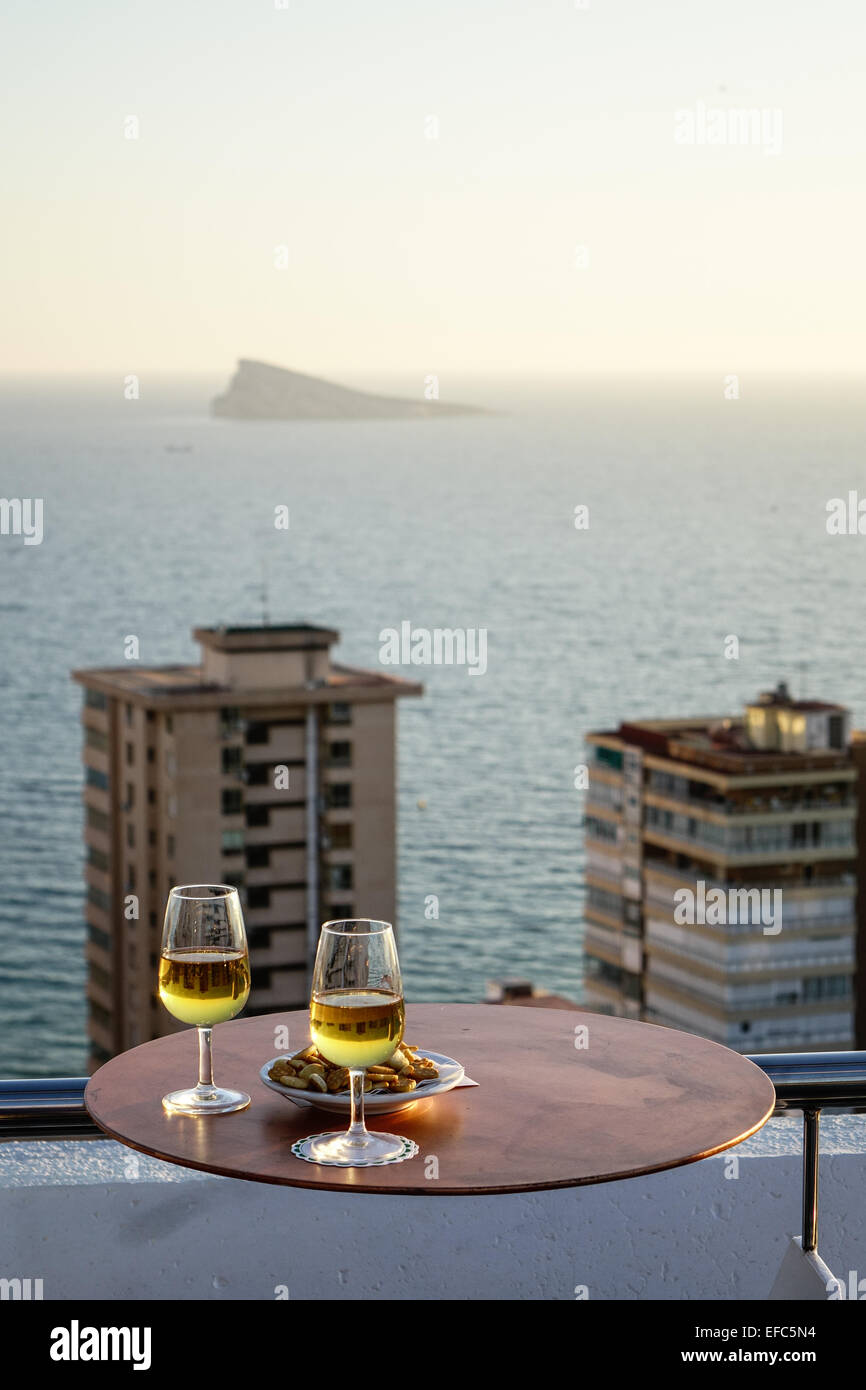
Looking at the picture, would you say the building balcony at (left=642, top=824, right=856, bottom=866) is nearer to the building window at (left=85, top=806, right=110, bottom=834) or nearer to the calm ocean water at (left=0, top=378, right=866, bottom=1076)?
the calm ocean water at (left=0, top=378, right=866, bottom=1076)

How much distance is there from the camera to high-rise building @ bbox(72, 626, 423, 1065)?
25.5 metres

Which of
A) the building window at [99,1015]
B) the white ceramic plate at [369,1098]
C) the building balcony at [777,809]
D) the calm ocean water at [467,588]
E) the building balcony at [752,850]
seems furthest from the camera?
the calm ocean water at [467,588]

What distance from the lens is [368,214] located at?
3525cm

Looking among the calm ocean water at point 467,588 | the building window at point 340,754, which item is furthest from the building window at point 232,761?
the calm ocean water at point 467,588

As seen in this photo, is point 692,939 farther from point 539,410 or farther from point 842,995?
point 539,410

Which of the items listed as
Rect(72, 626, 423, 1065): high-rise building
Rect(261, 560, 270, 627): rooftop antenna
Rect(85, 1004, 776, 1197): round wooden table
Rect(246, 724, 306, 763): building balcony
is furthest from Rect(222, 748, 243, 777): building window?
Rect(85, 1004, 776, 1197): round wooden table

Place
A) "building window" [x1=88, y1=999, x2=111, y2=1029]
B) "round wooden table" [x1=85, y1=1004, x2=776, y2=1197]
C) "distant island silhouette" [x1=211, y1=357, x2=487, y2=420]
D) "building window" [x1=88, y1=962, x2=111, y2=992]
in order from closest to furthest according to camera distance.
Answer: "round wooden table" [x1=85, y1=1004, x2=776, y2=1197] < "building window" [x1=88, y1=999, x2=111, y2=1029] < "building window" [x1=88, y1=962, x2=111, y2=992] < "distant island silhouette" [x1=211, y1=357, x2=487, y2=420]

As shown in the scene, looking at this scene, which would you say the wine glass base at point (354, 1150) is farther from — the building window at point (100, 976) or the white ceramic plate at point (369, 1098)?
the building window at point (100, 976)

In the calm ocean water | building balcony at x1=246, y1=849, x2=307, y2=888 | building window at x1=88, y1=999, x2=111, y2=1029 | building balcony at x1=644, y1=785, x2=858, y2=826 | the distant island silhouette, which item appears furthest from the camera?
the distant island silhouette

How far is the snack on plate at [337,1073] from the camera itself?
4.19 ft

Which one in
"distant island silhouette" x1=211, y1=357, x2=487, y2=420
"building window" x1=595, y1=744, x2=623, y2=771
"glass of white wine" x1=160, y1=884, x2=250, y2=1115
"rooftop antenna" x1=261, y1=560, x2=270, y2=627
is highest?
"distant island silhouette" x1=211, y1=357, x2=487, y2=420

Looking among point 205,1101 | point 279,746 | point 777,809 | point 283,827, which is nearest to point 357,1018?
point 205,1101

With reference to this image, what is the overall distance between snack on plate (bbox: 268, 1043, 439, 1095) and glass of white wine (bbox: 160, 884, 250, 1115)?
0.04 meters

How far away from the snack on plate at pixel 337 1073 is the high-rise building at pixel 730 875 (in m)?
19.8
